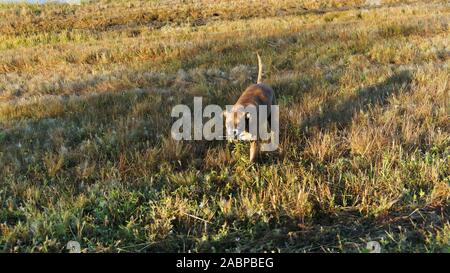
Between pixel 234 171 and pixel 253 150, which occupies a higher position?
pixel 253 150

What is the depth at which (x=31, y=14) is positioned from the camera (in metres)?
32.8

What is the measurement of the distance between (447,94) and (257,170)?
4066 mm

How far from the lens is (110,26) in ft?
93.1

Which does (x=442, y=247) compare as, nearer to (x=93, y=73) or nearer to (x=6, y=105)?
(x=6, y=105)

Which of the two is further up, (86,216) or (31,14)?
(31,14)

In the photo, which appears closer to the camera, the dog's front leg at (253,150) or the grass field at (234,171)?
the grass field at (234,171)

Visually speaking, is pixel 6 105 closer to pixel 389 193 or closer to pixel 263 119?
pixel 263 119

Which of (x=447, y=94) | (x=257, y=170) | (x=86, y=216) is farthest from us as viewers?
(x=447, y=94)

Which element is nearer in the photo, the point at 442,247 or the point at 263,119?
the point at 442,247

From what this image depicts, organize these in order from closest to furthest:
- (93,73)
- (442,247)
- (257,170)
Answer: (442,247)
(257,170)
(93,73)

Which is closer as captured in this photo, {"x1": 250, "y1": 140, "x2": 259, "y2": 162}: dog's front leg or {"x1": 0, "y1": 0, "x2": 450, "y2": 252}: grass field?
{"x1": 0, "y1": 0, "x2": 450, "y2": 252}: grass field
